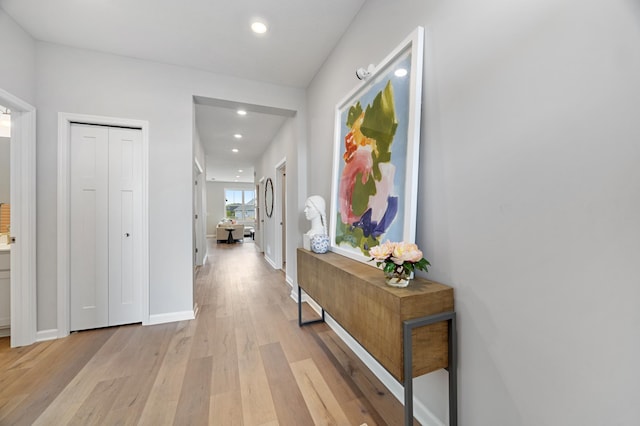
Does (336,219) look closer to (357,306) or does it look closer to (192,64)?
(357,306)

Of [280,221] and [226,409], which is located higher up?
[280,221]

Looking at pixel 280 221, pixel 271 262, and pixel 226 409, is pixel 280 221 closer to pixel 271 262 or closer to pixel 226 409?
pixel 271 262

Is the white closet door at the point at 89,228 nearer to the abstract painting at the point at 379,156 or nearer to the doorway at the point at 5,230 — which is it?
the doorway at the point at 5,230

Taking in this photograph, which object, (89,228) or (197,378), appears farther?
(89,228)

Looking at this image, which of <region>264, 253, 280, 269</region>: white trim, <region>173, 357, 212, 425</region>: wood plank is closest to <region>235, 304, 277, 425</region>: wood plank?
<region>173, 357, 212, 425</region>: wood plank

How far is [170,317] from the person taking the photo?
8.74ft

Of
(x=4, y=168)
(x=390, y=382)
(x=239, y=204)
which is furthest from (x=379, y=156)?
(x=239, y=204)

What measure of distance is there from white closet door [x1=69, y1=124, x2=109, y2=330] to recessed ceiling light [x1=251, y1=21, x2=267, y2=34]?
1838 mm

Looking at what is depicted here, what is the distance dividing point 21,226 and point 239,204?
1051cm

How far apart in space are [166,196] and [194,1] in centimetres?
180

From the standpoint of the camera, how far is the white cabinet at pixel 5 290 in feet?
7.50

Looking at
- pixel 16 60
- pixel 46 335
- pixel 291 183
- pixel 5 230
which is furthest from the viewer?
pixel 291 183

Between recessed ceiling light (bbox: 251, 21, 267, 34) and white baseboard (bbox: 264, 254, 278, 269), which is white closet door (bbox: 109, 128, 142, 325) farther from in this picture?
white baseboard (bbox: 264, 254, 278, 269)

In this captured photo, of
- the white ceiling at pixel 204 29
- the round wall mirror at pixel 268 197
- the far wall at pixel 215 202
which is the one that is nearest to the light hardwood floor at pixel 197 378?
the white ceiling at pixel 204 29
